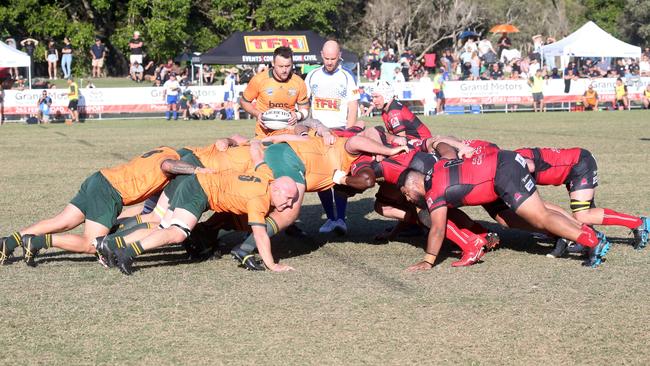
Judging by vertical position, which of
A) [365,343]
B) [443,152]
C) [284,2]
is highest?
[284,2]

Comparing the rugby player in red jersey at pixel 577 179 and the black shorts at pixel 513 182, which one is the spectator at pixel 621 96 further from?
the black shorts at pixel 513 182

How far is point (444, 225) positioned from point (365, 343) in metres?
2.43

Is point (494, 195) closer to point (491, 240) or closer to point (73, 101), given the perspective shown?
point (491, 240)

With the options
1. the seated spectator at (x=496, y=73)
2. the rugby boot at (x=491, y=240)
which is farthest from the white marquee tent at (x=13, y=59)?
the rugby boot at (x=491, y=240)

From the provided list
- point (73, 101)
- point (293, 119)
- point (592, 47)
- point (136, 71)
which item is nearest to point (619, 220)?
point (293, 119)

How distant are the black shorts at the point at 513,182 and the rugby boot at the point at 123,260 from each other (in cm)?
312

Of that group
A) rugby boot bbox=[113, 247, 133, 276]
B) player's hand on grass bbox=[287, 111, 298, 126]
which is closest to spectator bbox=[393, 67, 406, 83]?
player's hand on grass bbox=[287, 111, 298, 126]

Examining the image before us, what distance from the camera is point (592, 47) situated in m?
39.6

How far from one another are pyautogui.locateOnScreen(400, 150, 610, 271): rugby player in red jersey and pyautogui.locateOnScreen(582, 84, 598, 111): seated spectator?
28811mm

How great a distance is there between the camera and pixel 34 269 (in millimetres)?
8633

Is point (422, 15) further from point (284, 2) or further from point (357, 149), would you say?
point (357, 149)

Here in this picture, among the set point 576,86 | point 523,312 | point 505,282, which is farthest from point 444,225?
point 576,86

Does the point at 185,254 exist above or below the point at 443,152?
below

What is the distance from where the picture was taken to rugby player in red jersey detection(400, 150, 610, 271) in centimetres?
832
